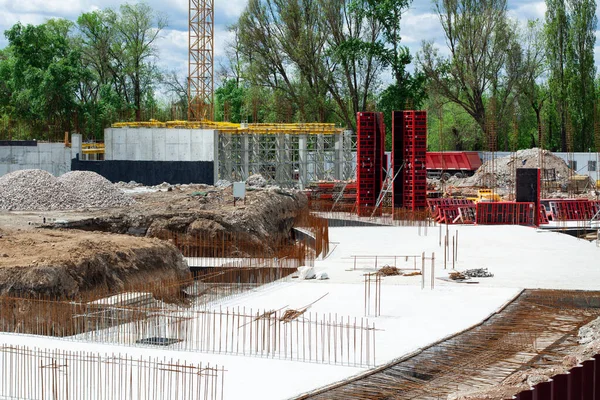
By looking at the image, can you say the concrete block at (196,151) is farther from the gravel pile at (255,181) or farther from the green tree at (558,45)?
the green tree at (558,45)

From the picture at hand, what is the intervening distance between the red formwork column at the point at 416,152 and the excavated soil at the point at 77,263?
1957cm

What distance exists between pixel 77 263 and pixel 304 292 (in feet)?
18.1

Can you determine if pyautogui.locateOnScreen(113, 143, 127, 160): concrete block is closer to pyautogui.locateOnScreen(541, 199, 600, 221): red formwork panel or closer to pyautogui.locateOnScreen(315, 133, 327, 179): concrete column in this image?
pyautogui.locateOnScreen(315, 133, 327, 179): concrete column

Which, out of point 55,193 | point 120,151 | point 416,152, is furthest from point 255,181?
point 55,193

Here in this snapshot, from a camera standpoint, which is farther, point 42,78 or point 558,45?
point 42,78

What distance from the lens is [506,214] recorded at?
38000 millimetres

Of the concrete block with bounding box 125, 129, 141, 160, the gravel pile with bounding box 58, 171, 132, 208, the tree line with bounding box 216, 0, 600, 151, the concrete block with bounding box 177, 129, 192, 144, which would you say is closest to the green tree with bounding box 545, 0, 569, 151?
the tree line with bounding box 216, 0, 600, 151

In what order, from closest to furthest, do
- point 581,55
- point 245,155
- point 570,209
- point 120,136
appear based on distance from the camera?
point 570,209 < point 120,136 < point 245,155 < point 581,55

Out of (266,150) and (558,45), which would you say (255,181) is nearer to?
(266,150)

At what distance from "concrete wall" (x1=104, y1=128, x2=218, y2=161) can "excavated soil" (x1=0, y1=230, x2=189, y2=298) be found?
27793 millimetres

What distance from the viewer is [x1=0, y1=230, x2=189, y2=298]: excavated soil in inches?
763

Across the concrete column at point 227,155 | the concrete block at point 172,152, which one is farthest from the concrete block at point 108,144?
the concrete column at point 227,155

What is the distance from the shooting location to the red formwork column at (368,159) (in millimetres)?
43688

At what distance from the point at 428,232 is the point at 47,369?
2352cm
